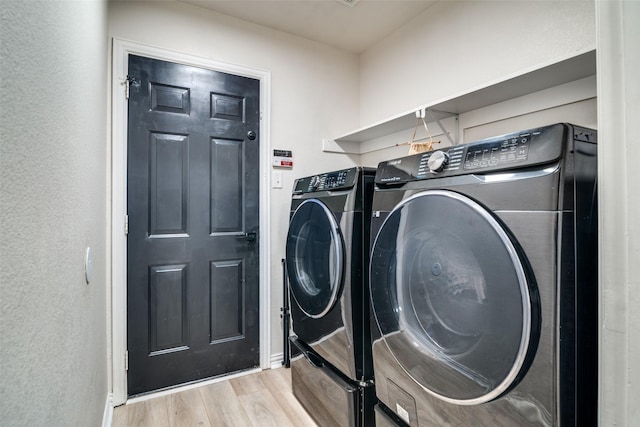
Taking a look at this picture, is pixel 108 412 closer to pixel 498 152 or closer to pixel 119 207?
pixel 119 207

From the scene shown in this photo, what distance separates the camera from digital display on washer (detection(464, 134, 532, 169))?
80 cm

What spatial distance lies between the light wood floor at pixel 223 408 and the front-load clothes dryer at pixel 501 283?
3.10 feet

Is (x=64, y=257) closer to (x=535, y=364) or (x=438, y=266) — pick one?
(x=438, y=266)

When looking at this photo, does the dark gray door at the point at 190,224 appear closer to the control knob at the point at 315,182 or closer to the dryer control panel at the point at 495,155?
the control knob at the point at 315,182

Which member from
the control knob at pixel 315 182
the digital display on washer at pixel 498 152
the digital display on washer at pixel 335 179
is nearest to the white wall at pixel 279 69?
the control knob at pixel 315 182

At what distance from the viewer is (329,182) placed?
5.22ft

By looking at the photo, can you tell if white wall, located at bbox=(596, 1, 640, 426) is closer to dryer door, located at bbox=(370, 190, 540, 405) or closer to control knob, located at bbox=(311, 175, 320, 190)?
dryer door, located at bbox=(370, 190, 540, 405)

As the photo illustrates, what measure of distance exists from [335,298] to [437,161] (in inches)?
29.2

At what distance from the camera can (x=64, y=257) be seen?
2.44ft

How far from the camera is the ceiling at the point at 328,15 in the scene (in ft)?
6.67

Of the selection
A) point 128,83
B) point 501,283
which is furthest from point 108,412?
point 501,283

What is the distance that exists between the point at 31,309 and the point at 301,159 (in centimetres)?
204

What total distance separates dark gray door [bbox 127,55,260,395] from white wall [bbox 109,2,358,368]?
0.15 meters

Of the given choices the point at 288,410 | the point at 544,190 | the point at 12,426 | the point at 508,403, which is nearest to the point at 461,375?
the point at 508,403
